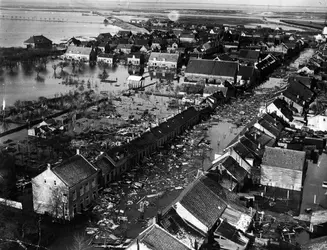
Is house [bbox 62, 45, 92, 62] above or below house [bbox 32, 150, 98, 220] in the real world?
below

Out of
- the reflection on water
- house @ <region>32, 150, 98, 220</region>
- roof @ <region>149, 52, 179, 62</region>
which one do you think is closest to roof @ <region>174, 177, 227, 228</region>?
house @ <region>32, 150, 98, 220</region>

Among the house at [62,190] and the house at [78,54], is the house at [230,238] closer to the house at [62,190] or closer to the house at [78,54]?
the house at [62,190]

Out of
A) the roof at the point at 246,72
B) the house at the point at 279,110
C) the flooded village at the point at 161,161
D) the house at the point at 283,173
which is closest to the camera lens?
the flooded village at the point at 161,161

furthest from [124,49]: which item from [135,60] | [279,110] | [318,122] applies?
[318,122]

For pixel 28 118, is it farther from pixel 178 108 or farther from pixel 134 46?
pixel 134 46

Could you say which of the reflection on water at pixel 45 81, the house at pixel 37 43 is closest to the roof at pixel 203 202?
the reflection on water at pixel 45 81

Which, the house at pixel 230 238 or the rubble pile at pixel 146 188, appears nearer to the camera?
the house at pixel 230 238

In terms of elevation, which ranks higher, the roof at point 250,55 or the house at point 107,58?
the roof at point 250,55

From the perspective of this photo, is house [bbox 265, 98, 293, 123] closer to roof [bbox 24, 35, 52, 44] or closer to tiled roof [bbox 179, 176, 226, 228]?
tiled roof [bbox 179, 176, 226, 228]
